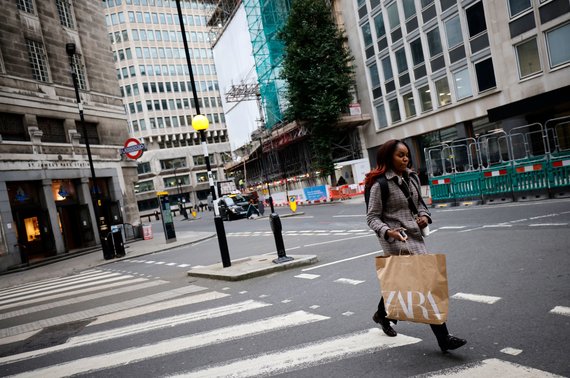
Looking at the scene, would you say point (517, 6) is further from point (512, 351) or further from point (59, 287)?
point (59, 287)

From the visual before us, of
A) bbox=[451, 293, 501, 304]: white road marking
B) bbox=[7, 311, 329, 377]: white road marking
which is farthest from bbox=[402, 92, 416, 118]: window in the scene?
bbox=[7, 311, 329, 377]: white road marking

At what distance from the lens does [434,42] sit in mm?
29062

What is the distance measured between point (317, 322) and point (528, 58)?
79.5ft

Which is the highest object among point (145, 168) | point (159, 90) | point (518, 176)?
point (159, 90)

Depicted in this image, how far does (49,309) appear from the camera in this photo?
883 centimetres

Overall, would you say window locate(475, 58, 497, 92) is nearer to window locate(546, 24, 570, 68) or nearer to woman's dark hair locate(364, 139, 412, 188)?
window locate(546, 24, 570, 68)

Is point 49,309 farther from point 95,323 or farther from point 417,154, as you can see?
point 417,154

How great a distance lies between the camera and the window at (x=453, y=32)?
27009 mm

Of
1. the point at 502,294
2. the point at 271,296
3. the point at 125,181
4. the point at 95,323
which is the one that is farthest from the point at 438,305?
the point at 125,181

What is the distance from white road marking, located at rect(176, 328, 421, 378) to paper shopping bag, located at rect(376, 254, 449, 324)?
0.48 meters

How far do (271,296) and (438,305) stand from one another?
147 inches

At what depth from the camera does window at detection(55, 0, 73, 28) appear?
2636 centimetres

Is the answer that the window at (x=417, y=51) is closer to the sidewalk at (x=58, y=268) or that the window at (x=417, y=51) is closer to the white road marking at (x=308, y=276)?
the sidewalk at (x=58, y=268)

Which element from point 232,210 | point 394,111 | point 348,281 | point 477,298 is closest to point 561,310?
point 477,298
